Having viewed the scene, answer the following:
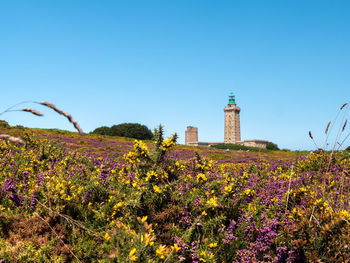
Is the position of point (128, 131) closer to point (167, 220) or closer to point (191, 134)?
point (191, 134)

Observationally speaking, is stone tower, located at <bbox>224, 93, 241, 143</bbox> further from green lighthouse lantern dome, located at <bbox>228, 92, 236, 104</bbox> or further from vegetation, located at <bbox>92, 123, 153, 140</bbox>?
vegetation, located at <bbox>92, 123, 153, 140</bbox>

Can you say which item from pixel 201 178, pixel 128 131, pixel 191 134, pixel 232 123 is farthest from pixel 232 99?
pixel 201 178

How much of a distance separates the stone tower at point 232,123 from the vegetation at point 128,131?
57840 millimetres

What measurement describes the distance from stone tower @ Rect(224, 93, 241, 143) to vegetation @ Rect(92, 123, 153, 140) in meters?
57.8

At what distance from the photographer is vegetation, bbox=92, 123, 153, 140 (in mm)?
71938

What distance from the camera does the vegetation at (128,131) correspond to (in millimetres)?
71938

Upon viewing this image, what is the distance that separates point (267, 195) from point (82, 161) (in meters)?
5.70

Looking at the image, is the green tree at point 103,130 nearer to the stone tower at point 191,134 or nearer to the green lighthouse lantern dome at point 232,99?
the stone tower at point 191,134

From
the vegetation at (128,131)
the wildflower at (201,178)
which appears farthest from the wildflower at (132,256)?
the vegetation at (128,131)

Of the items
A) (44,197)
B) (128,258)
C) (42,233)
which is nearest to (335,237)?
(128,258)

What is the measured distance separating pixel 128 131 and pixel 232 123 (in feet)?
212

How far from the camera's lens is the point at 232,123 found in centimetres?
12350

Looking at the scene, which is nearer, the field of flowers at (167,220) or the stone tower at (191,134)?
the field of flowers at (167,220)

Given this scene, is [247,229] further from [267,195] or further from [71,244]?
[71,244]
